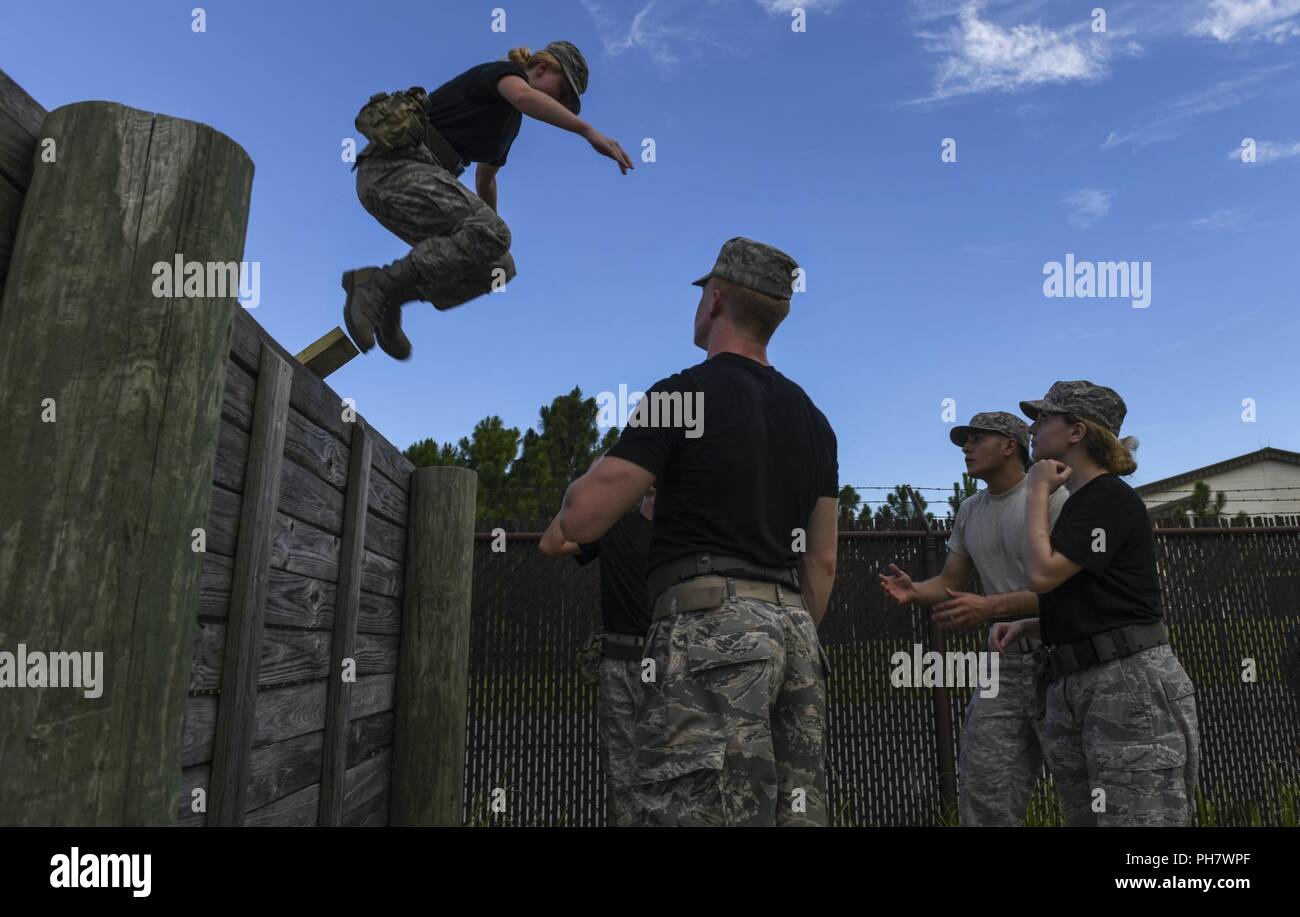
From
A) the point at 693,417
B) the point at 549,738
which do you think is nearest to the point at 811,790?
the point at 693,417

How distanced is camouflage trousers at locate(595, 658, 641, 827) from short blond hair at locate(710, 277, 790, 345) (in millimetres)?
2099

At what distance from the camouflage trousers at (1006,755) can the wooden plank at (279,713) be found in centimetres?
256

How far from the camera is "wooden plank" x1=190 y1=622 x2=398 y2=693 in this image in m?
2.19

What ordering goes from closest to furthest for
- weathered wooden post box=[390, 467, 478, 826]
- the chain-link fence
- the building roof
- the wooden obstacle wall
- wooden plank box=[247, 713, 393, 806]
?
the wooden obstacle wall → wooden plank box=[247, 713, 393, 806] → weathered wooden post box=[390, 467, 478, 826] → the chain-link fence → the building roof

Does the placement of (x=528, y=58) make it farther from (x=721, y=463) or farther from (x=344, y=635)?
(x=344, y=635)

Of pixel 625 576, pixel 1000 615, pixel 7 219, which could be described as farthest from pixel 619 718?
pixel 7 219

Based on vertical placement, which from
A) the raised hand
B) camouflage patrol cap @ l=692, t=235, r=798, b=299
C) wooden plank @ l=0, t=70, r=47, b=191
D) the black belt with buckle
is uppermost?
camouflage patrol cap @ l=692, t=235, r=798, b=299

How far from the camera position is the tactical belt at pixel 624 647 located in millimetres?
4367

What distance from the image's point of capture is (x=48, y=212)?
1.66m

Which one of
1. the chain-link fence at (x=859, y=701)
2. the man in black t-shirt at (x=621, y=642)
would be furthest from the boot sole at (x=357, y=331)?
the chain-link fence at (x=859, y=701)

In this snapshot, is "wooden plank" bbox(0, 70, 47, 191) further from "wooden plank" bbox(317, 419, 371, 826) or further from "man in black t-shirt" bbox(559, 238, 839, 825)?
"wooden plank" bbox(317, 419, 371, 826)

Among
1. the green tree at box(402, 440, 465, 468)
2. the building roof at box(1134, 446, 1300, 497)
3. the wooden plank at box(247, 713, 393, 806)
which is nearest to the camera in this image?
the wooden plank at box(247, 713, 393, 806)

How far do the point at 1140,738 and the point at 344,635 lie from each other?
2822 millimetres

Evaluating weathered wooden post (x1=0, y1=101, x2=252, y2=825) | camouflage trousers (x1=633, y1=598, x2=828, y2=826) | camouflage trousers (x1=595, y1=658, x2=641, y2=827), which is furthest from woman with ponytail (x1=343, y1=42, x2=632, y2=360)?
camouflage trousers (x1=595, y1=658, x2=641, y2=827)
